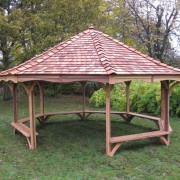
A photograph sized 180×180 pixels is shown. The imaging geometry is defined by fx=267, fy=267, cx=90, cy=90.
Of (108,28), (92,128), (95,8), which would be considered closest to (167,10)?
(108,28)

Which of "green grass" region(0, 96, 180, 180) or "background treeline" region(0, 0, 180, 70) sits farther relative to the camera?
"background treeline" region(0, 0, 180, 70)

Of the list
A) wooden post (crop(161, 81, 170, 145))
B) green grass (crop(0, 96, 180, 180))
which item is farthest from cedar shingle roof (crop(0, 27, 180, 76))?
green grass (crop(0, 96, 180, 180))

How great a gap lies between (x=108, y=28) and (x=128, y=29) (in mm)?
1541

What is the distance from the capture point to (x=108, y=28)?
19516 mm

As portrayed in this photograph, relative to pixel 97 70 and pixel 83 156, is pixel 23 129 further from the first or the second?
pixel 97 70

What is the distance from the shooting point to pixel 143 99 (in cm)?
1262

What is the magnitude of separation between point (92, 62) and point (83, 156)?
2446mm

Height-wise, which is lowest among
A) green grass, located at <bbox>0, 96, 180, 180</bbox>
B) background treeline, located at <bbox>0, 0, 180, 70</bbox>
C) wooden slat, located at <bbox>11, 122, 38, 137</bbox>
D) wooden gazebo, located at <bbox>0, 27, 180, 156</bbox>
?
green grass, located at <bbox>0, 96, 180, 180</bbox>

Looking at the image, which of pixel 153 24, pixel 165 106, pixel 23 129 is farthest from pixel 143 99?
pixel 153 24

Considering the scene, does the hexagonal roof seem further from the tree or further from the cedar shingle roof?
the tree

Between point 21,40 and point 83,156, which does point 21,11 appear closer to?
point 21,40

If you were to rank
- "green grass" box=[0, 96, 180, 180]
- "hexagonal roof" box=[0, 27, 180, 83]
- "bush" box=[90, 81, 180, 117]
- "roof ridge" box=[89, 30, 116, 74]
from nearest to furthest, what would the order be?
"green grass" box=[0, 96, 180, 180]
"roof ridge" box=[89, 30, 116, 74]
"hexagonal roof" box=[0, 27, 180, 83]
"bush" box=[90, 81, 180, 117]

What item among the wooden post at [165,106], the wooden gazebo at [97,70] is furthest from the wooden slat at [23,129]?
the wooden post at [165,106]

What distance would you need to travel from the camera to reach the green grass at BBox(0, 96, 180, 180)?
5.71 m
